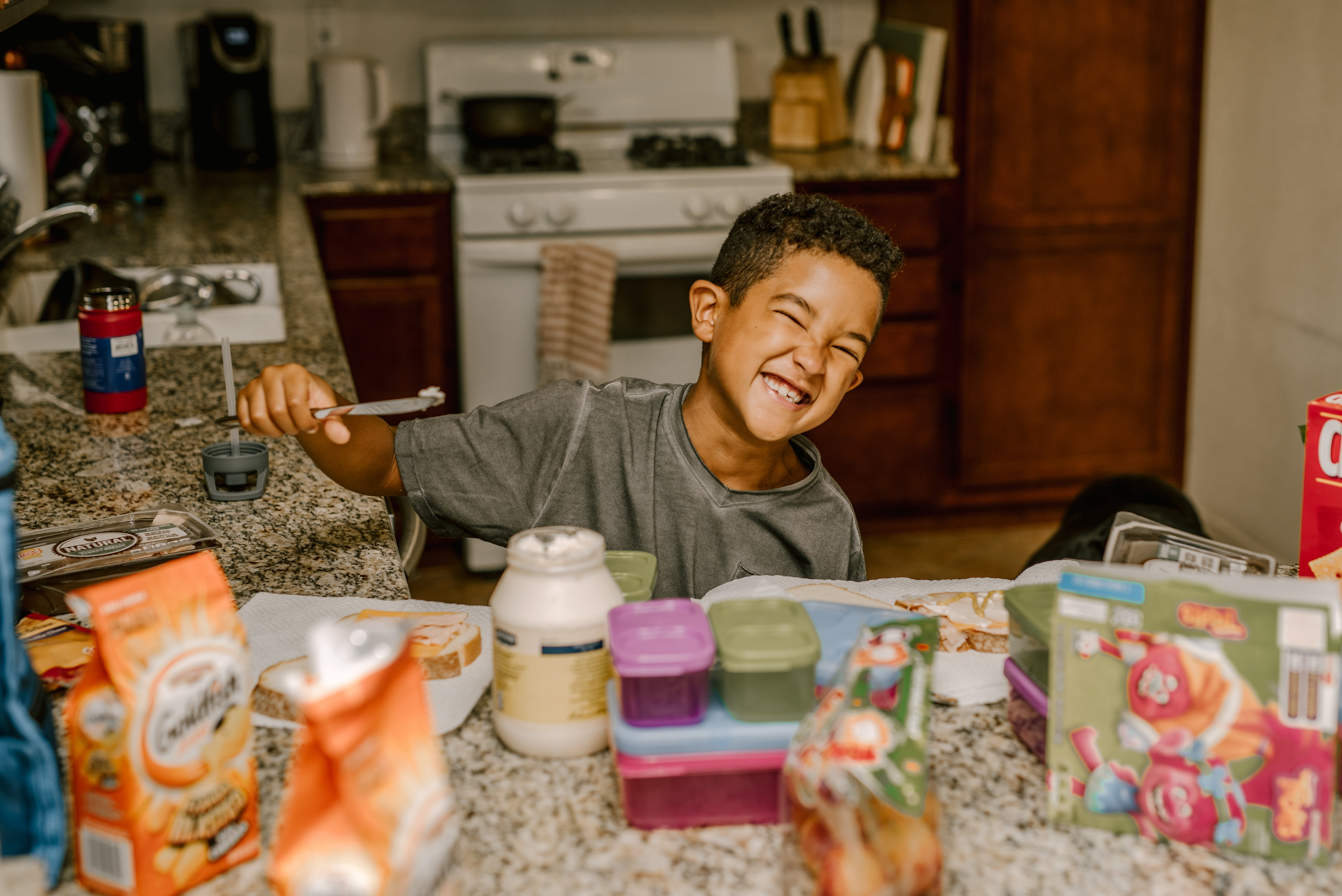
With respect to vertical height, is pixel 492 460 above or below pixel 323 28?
below

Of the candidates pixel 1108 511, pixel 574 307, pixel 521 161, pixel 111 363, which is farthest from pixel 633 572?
pixel 521 161

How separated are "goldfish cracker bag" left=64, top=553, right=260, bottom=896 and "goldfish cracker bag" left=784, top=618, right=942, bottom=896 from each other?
308mm

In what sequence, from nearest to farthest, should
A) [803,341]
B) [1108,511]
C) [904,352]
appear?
[803,341]
[1108,511]
[904,352]

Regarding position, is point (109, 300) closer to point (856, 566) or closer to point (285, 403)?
point (285, 403)

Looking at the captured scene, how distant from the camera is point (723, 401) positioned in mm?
1365

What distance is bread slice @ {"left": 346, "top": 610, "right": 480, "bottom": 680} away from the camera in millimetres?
900

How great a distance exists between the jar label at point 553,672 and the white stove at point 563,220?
2.11m

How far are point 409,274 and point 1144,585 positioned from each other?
2.58 metres

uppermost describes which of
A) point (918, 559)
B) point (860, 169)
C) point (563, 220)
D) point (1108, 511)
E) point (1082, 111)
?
point (1082, 111)

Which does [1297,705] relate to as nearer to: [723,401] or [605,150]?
[723,401]

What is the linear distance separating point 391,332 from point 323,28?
99 cm

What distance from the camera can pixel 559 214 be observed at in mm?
3012

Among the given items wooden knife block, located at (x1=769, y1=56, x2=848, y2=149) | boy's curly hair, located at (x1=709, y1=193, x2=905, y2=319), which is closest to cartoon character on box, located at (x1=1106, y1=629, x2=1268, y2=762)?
boy's curly hair, located at (x1=709, y1=193, x2=905, y2=319)

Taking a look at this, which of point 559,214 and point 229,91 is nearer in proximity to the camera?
point 559,214
